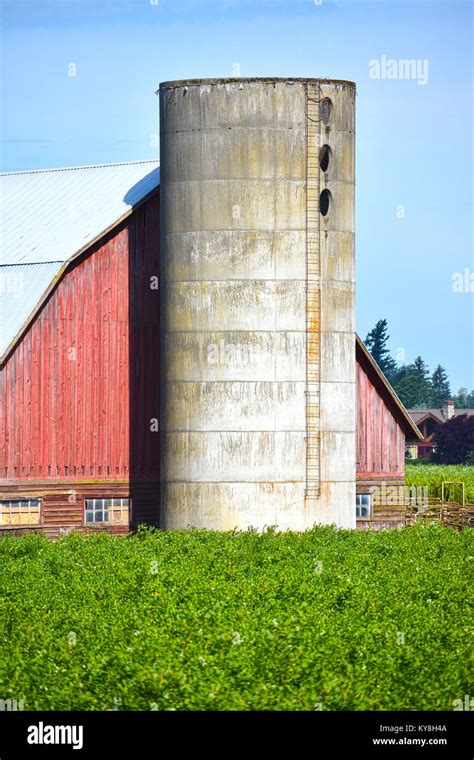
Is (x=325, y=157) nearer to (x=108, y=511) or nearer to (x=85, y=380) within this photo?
(x=85, y=380)

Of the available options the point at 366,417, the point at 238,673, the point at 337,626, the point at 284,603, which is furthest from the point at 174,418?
the point at 238,673

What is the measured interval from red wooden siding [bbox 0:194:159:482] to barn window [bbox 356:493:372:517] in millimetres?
6399

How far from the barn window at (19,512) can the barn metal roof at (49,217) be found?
12.9 ft

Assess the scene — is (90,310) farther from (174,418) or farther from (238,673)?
(238,673)

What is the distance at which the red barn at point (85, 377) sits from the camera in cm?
3866

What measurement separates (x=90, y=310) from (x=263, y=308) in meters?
5.01

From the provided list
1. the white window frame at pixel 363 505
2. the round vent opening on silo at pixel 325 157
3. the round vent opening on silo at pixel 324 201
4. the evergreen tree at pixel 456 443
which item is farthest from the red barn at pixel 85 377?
the evergreen tree at pixel 456 443

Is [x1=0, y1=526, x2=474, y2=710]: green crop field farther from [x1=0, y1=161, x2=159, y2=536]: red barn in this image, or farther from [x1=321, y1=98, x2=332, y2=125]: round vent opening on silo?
[x1=321, y1=98, x2=332, y2=125]: round vent opening on silo

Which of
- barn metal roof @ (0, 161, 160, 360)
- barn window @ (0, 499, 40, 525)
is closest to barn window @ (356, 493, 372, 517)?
barn window @ (0, 499, 40, 525)

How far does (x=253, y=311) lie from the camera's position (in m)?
37.8

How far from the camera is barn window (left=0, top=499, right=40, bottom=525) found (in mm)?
38594
